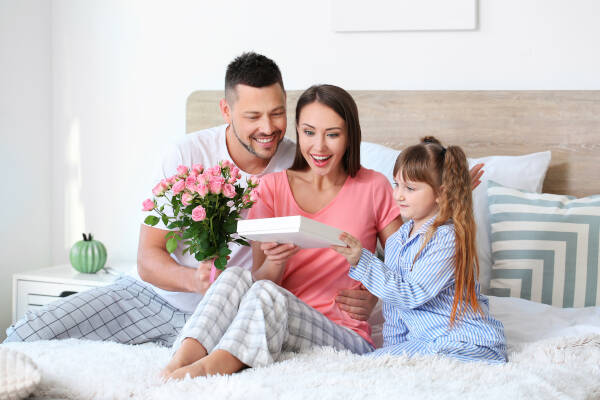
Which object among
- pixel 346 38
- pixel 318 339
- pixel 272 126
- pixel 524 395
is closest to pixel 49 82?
pixel 346 38

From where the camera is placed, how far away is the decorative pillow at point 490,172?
91.0 inches

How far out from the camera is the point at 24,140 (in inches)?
126

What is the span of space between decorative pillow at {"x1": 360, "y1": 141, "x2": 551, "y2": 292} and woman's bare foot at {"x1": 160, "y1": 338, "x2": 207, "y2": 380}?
1.14 metres

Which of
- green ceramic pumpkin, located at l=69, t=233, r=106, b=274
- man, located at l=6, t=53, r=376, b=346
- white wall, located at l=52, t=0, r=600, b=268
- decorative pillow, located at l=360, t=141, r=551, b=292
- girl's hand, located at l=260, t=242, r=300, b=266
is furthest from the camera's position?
green ceramic pumpkin, located at l=69, t=233, r=106, b=274

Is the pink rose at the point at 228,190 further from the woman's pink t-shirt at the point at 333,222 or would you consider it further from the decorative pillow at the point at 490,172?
the decorative pillow at the point at 490,172

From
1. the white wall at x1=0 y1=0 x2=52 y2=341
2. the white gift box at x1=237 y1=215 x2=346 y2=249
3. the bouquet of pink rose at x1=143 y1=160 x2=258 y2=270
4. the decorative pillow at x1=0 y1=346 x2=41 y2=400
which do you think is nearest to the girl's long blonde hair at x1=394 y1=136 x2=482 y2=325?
the white gift box at x1=237 y1=215 x2=346 y2=249

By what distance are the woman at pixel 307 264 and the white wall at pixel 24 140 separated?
1.74 m

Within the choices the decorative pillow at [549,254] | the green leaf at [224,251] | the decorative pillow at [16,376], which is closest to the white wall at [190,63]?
the decorative pillow at [549,254]

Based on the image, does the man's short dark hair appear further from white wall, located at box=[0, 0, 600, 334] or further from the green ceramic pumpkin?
the green ceramic pumpkin

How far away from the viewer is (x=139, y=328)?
79.1 inches

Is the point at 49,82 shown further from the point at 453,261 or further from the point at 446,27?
the point at 453,261

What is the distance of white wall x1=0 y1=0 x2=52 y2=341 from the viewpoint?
309cm

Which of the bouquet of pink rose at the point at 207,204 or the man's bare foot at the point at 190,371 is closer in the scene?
the man's bare foot at the point at 190,371

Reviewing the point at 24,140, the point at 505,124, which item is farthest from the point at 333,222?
the point at 24,140
